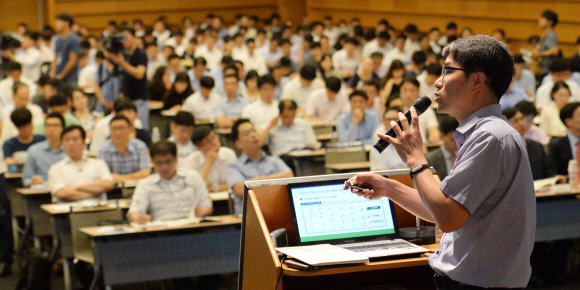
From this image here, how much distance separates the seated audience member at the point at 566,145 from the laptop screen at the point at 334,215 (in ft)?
11.5

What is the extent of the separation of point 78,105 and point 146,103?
86 cm

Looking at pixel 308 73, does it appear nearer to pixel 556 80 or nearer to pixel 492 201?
pixel 556 80

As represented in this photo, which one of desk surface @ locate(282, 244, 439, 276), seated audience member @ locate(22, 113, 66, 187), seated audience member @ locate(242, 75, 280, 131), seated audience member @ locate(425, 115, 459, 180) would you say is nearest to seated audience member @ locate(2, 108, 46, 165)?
seated audience member @ locate(22, 113, 66, 187)

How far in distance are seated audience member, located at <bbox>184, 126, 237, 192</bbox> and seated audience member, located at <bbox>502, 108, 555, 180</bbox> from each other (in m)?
2.39

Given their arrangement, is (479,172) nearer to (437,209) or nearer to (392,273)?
(437,209)

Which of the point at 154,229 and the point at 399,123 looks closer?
the point at 399,123

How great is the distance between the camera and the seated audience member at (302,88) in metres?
10.2

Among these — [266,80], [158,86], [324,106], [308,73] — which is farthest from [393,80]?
[158,86]

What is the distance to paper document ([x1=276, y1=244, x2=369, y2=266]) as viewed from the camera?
95.3 inches

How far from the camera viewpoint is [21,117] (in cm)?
679

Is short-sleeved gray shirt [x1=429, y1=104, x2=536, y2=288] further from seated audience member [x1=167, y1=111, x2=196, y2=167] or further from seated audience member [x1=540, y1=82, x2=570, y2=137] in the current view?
seated audience member [x1=540, y1=82, x2=570, y2=137]

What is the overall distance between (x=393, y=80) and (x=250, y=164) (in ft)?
14.3

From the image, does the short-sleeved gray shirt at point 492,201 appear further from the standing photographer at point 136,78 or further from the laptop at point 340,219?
the standing photographer at point 136,78

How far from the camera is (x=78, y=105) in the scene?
28.2 ft
